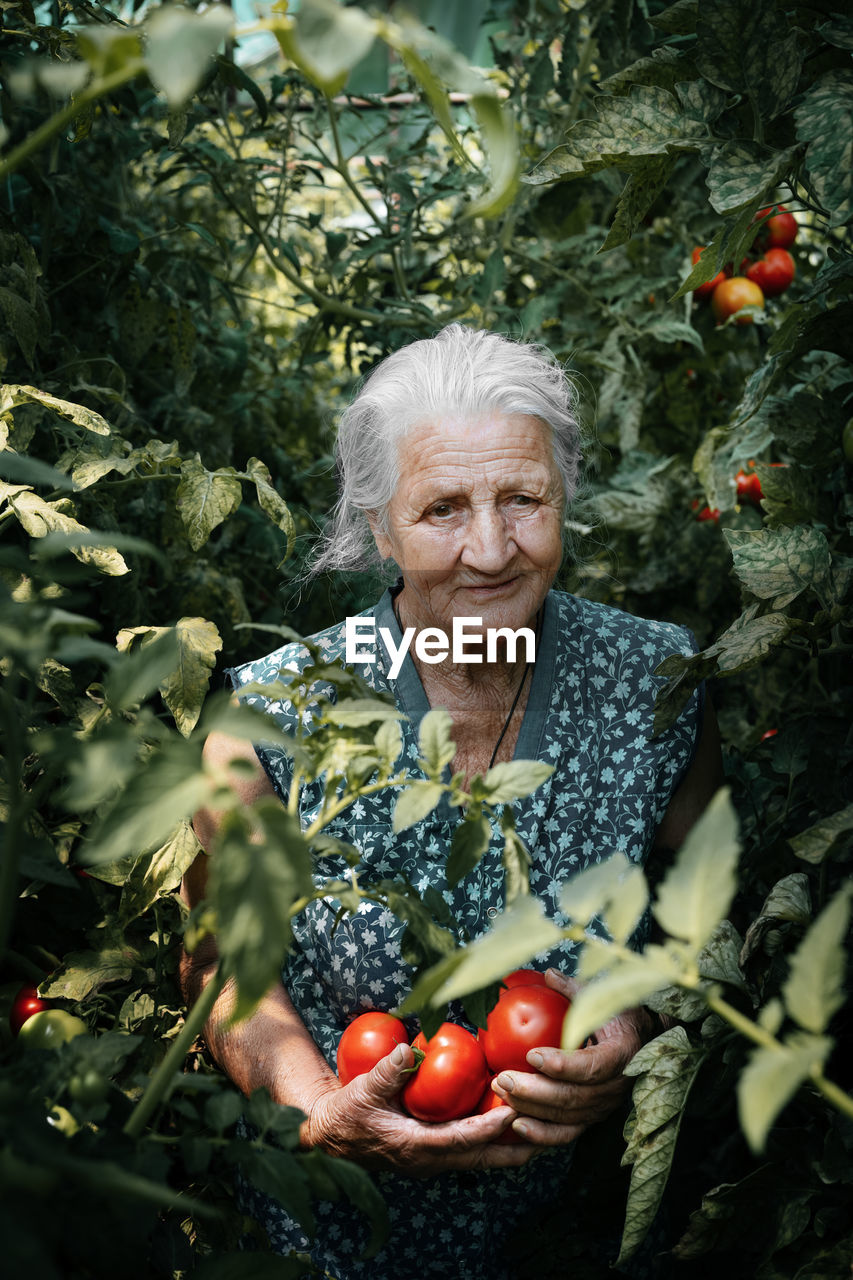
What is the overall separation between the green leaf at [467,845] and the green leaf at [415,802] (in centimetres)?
3

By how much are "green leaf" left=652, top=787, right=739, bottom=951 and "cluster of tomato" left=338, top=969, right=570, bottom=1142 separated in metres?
0.65

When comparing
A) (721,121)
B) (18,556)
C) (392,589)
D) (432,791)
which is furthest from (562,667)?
(18,556)

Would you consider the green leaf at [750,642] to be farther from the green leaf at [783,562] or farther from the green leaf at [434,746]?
the green leaf at [434,746]

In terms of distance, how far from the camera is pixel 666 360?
7.15ft

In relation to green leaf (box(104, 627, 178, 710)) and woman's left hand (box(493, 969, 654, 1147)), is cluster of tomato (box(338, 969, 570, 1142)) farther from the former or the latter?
green leaf (box(104, 627, 178, 710))

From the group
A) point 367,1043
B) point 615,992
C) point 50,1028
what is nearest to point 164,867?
point 50,1028

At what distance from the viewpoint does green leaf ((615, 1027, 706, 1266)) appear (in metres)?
0.87

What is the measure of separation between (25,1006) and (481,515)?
0.77m

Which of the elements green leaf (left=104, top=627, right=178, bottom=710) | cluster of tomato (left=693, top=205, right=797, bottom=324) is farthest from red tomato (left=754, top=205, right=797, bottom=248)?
green leaf (left=104, top=627, right=178, bottom=710)

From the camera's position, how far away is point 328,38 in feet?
1.42

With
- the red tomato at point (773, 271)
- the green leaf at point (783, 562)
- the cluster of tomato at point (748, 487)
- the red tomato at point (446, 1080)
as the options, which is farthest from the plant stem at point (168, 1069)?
the red tomato at point (773, 271)

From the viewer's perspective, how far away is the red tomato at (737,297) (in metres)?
1.84

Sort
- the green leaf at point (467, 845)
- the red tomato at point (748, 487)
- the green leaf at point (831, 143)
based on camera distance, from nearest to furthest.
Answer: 1. the green leaf at point (467, 845)
2. the green leaf at point (831, 143)
3. the red tomato at point (748, 487)

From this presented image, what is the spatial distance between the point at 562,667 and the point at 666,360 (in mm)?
997
